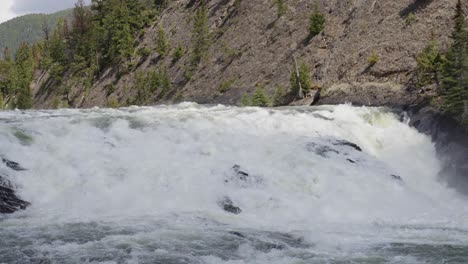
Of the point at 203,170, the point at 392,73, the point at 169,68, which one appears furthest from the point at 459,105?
the point at 169,68

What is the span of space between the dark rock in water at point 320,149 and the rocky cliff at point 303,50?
8488mm

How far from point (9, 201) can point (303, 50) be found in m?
28.5

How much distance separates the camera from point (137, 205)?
48.5 ft

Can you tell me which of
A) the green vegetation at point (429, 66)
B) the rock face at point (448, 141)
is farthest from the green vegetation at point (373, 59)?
the rock face at point (448, 141)

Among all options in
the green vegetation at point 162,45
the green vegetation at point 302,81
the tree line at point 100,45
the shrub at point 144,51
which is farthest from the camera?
the tree line at point 100,45

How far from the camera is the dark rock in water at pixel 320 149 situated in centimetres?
1990

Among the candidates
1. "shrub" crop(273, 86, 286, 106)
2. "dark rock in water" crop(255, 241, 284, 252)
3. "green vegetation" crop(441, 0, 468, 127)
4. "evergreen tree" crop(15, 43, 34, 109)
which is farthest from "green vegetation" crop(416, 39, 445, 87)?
"evergreen tree" crop(15, 43, 34, 109)

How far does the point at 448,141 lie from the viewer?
22219mm

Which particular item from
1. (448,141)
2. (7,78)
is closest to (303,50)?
(448,141)

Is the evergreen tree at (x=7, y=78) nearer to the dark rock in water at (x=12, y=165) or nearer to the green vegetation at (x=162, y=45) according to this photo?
the green vegetation at (x=162, y=45)

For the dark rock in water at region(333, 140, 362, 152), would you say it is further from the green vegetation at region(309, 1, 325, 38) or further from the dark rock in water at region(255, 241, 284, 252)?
the green vegetation at region(309, 1, 325, 38)

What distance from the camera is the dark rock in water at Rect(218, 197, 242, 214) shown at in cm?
1496

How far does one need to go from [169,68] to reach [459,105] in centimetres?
3298

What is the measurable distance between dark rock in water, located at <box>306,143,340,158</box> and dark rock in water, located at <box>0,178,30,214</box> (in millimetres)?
10361
